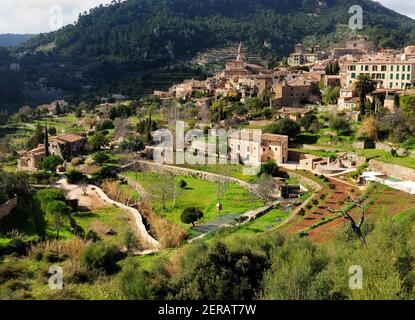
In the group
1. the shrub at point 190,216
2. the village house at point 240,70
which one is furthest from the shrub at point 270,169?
the village house at point 240,70

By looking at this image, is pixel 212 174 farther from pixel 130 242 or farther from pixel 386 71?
pixel 386 71

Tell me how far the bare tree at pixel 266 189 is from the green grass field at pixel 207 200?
1.64 ft

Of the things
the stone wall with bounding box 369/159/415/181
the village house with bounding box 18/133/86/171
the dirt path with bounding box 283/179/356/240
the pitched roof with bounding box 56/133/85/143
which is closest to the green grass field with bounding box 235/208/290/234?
the dirt path with bounding box 283/179/356/240

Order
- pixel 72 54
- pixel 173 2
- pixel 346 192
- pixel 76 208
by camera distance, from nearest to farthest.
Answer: pixel 346 192 → pixel 76 208 → pixel 72 54 → pixel 173 2

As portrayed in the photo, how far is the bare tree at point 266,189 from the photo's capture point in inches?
1350

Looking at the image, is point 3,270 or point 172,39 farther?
point 172,39

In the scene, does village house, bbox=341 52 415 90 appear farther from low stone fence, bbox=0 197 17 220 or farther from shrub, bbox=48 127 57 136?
low stone fence, bbox=0 197 17 220

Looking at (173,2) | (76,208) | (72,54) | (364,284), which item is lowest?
(76,208)

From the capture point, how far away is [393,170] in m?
34.4

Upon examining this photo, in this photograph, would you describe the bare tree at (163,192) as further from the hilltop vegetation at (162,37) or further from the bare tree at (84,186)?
the hilltop vegetation at (162,37)

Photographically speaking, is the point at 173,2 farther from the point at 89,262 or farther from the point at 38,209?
the point at 89,262
